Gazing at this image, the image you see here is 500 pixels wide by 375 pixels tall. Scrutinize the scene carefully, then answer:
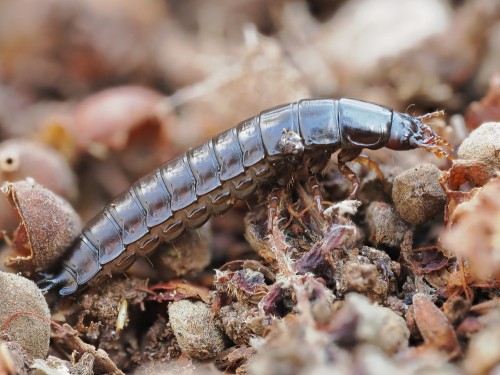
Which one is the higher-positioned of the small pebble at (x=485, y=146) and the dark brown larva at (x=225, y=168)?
the dark brown larva at (x=225, y=168)

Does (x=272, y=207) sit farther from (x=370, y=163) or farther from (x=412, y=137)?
(x=412, y=137)

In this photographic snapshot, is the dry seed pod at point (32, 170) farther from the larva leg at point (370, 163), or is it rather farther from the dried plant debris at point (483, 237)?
the dried plant debris at point (483, 237)

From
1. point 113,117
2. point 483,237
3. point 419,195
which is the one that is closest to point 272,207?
point 419,195

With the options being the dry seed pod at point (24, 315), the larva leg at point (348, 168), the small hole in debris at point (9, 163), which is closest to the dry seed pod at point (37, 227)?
the small hole in debris at point (9, 163)

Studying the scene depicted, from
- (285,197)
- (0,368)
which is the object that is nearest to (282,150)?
(285,197)

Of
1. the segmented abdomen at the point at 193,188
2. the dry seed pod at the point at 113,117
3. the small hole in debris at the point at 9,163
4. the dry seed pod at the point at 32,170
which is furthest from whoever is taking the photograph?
the dry seed pod at the point at 113,117

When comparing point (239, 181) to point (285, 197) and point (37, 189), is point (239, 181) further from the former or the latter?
point (37, 189)

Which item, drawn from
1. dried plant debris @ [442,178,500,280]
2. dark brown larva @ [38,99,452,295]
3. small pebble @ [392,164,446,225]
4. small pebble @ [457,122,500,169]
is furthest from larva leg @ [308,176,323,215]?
dried plant debris @ [442,178,500,280]
